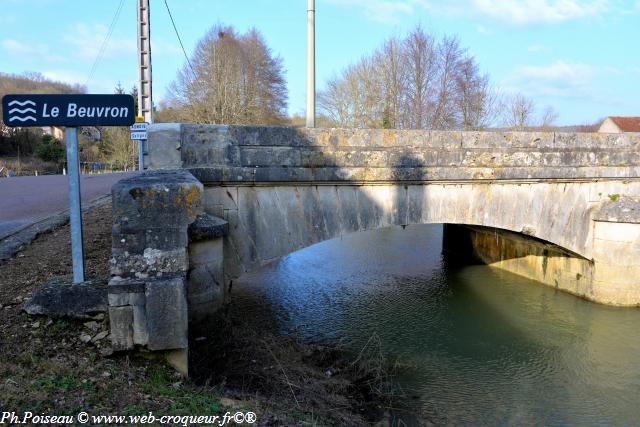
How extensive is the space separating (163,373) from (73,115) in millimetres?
2009

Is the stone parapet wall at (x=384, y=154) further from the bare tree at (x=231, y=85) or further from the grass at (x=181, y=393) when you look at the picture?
the bare tree at (x=231, y=85)

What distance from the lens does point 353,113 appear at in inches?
938

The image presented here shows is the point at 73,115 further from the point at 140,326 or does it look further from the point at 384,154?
the point at 384,154

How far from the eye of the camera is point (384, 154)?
231 inches

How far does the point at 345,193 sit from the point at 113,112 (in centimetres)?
297

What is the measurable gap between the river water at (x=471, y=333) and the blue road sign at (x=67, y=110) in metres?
3.55

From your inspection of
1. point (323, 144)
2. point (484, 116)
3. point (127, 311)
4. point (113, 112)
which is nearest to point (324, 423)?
point (127, 311)

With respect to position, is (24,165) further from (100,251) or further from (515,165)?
(515,165)

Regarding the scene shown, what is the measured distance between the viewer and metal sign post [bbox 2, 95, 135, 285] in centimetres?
341

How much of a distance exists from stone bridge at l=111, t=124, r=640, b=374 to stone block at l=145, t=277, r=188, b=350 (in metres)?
0.12

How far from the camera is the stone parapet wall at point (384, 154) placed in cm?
516

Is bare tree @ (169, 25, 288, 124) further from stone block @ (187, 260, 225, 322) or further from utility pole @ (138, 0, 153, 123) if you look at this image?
stone block @ (187, 260, 225, 322)

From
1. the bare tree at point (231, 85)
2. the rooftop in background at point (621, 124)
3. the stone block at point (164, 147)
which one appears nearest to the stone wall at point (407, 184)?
the stone block at point (164, 147)

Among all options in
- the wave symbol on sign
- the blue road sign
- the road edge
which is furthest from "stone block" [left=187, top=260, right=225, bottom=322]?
the road edge
